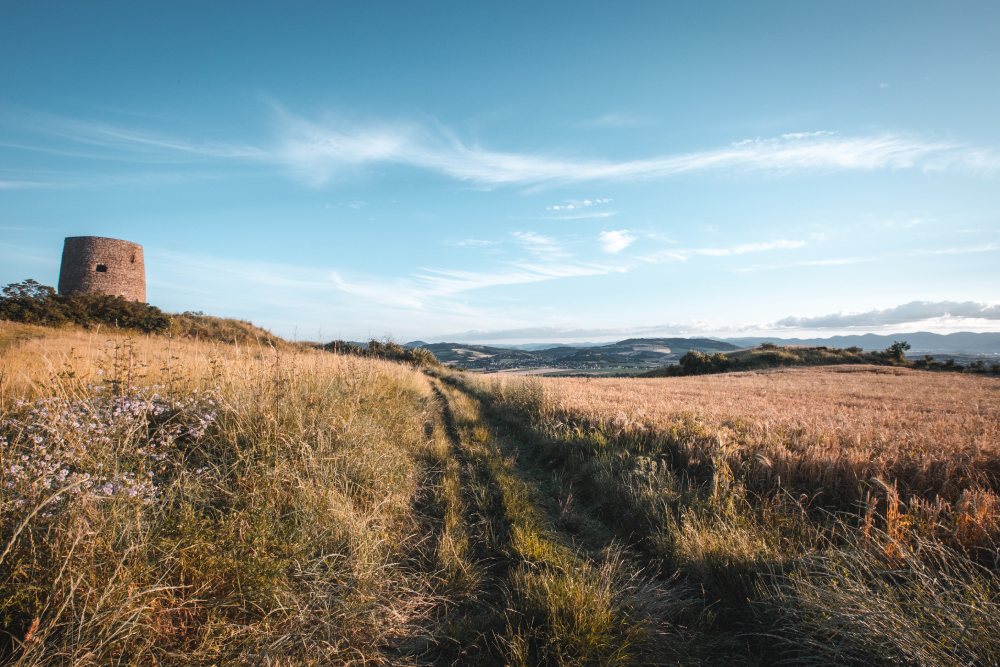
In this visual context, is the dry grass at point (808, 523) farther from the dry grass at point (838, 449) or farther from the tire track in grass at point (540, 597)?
the tire track in grass at point (540, 597)

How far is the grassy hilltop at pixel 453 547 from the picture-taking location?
2.38m

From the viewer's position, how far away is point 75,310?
2231cm

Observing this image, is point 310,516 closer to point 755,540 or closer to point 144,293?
point 755,540

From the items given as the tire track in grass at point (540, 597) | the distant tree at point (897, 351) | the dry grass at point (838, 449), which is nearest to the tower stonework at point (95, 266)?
the tire track in grass at point (540, 597)

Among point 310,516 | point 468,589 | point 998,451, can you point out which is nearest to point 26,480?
point 310,516

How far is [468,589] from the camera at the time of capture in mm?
3469

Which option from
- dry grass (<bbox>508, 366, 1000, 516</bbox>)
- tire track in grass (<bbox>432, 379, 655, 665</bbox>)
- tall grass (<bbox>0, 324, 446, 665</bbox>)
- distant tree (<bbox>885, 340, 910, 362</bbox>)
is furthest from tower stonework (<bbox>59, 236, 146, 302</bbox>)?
distant tree (<bbox>885, 340, 910, 362</bbox>)

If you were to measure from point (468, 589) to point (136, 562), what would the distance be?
241 centimetres

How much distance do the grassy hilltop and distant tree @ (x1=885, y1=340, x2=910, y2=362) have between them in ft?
185

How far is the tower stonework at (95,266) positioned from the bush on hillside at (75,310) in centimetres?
534

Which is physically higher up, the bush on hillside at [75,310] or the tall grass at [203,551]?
the bush on hillside at [75,310]

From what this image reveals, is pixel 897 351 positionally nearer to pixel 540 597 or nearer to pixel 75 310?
pixel 540 597

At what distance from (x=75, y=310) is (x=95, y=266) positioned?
1121cm

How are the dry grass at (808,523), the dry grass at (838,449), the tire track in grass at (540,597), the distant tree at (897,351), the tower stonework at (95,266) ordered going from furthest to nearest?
the distant tree at (897,351), the tower stonework at (95,266), the dry grass at (838,449), the tire track in grass at (540,597), the dry grass at (808,523)
